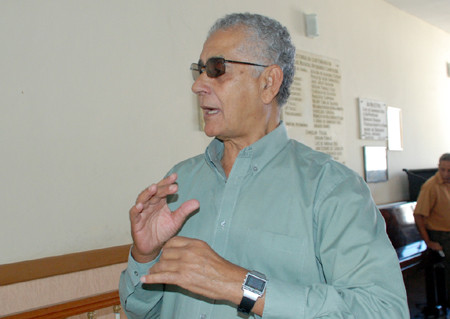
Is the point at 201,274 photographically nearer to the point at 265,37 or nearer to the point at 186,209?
the point at 186,209

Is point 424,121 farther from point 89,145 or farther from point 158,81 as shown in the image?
point 89,145

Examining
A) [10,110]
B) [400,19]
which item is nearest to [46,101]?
[10,110]

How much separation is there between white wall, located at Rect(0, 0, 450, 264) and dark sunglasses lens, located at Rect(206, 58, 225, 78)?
144 centimetres

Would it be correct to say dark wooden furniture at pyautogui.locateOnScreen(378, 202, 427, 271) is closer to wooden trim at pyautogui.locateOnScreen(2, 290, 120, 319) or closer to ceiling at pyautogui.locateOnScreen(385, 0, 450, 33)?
ceiling at pyautogui.locateOnScreen(385, 0, 450, 33)

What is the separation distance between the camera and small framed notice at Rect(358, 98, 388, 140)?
17.4ft

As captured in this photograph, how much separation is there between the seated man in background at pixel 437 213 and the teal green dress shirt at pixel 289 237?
396 centimetres

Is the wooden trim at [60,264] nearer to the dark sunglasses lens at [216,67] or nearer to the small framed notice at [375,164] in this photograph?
the dark sunglasses lens at [216,67]

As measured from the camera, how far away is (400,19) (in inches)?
247

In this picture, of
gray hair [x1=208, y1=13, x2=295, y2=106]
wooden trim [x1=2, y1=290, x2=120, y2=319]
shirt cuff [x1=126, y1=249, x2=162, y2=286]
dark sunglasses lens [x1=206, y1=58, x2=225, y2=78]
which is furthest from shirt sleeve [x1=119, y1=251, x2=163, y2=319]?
wooden trim [x1=2, y1=290, x2=120, y2=319]

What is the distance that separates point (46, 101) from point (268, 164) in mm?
1644

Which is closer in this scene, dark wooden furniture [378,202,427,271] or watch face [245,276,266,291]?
watch face [245,276,266,291]

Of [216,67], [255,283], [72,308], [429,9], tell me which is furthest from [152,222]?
[429,9]

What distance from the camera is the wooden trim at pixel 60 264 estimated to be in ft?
7.59

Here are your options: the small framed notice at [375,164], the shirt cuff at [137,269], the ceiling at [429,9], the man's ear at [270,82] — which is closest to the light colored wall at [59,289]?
the shirt cuff at [137,269]
